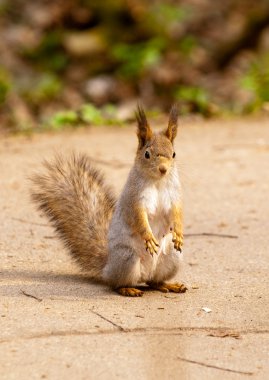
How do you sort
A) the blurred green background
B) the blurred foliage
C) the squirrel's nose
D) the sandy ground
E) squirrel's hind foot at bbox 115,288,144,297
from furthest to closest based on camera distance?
1. the blurred green background
2. the blurred foliage
3. squirrel's hind foot at bbox 115,288,144,297
4. the squirrel's nose
5. the sandy ground

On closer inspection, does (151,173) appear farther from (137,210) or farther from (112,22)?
(112,22)

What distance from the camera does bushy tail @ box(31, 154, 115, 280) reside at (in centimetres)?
533

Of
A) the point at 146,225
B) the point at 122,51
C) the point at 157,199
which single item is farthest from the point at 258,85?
the point at 146,225

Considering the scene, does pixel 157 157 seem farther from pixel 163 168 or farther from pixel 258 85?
pixel 258 85

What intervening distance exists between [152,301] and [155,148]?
0.73 m

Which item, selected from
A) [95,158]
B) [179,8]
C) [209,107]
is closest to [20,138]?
[95,158]

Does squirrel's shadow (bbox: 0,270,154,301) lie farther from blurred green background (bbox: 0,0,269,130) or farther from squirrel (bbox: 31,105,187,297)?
blurred green background (bbox: 0,0,269,130)

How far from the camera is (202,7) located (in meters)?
16.5

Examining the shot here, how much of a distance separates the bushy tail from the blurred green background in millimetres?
6702

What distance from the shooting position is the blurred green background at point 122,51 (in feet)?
44.1

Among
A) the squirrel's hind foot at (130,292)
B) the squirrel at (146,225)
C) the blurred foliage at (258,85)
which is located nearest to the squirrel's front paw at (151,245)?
the squirrel at (146,225)

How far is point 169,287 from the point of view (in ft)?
16.7

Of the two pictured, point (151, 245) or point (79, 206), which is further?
point (79, 206)

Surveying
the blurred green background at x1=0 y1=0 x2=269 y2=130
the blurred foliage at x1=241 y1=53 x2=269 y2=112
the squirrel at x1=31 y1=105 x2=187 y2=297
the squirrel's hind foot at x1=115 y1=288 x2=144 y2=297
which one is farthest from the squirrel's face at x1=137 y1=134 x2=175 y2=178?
the blurred green background at x1=0 y1=0 x2=269 y2=130
